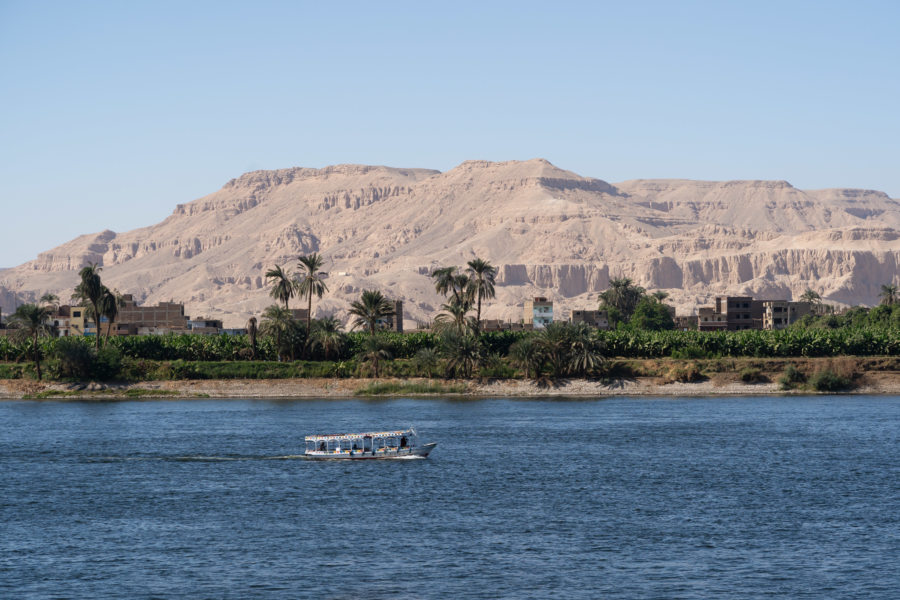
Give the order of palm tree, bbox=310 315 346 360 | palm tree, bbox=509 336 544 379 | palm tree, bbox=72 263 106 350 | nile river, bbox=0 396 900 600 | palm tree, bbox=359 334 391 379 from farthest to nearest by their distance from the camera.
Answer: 1. palm tree, bbox=72 263 106 350
2. palm tree, bbox=310 315 346 360
3. palm tree, bbox=359 334 391 379
4. palm tree, bbox=509 336 544 379
5. nile river, bbox=0 396 900 600

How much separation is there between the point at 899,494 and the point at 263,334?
267 ft

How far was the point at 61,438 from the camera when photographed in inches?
3332

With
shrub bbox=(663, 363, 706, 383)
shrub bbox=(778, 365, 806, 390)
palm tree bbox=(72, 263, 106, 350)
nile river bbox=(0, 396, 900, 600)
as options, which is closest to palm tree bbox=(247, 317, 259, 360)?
palm tree bbox=(72, 263, 106, 350)

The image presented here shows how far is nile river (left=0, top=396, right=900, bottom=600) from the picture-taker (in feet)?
137

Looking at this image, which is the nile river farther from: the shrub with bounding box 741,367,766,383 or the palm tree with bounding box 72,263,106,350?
the palm tree with bounding box 72,263,106,350

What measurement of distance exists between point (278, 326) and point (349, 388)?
11.6m

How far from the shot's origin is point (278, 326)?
126 metres

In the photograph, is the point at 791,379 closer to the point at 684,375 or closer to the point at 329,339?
the point at 684,375

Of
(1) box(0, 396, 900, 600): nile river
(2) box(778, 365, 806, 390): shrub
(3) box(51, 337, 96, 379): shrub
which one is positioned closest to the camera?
(1) box(0, 396, 900, 600): nile river

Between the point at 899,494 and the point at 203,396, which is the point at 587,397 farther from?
the point at 899,494

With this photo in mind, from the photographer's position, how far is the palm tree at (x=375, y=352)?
399ft

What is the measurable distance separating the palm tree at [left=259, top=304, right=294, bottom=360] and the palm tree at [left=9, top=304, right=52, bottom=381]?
73.6 ft

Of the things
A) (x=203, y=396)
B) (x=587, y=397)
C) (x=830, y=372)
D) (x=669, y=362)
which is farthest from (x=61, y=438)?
(x=830, y=372)

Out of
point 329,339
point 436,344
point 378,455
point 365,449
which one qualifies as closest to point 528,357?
point 436,344
